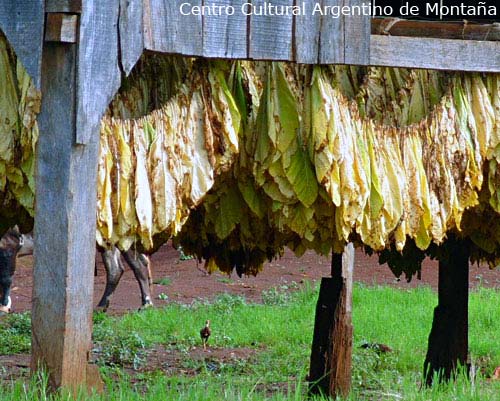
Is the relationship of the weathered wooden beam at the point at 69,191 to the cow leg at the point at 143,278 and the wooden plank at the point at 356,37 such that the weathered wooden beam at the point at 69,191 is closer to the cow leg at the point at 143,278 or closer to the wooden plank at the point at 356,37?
the wooden plank at the point at 356,37

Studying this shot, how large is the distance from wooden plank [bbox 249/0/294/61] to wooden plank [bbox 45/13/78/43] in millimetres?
919

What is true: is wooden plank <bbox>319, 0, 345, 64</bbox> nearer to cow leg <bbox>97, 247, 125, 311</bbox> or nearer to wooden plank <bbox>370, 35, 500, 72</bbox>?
wooden plank <bbox>370, 35, 500, 72</bbox>

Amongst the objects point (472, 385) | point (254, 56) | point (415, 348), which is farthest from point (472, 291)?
point (254, 56)

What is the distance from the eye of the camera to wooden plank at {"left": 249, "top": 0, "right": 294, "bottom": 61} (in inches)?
193

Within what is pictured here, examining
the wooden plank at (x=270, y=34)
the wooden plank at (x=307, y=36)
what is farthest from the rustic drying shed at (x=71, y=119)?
the wooden plank at (x=307, y=36)

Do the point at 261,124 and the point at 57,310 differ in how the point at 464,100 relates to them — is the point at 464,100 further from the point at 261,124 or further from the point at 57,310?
the point at 57,310

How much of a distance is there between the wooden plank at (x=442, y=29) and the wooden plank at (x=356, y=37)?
1.37 ft

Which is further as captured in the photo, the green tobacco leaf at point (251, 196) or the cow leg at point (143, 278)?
the cow leg at point (143, 278)

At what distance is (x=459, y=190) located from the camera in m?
5.54

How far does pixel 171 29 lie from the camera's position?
473cm

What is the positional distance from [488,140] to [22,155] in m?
2.52

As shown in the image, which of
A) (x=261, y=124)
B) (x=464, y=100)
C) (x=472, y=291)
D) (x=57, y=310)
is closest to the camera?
(x=57, y=310)

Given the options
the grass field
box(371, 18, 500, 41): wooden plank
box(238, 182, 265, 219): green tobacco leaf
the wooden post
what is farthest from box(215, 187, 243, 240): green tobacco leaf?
the wooden post

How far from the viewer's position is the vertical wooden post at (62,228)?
4.41 metres
